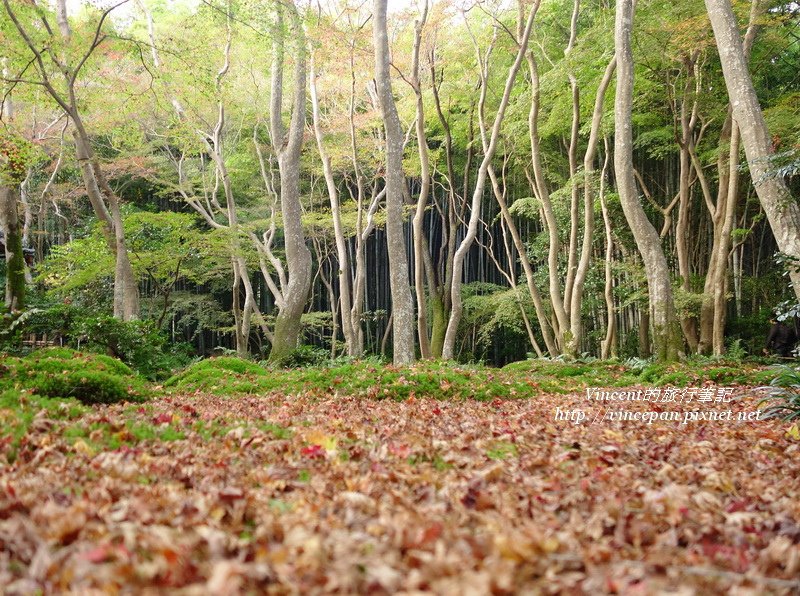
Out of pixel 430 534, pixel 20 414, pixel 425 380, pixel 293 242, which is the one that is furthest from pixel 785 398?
pixel 293 242

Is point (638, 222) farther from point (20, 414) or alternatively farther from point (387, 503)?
point (20, 414)

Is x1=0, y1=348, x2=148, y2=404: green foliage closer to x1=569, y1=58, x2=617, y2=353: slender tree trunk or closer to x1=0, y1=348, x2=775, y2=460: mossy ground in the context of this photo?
x1=0, y1=348, x2=775, y2=460: mossy ground

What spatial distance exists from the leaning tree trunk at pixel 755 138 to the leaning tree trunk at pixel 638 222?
143cm

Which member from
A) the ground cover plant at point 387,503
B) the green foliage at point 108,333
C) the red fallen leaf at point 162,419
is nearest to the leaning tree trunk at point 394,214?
the green foliage at point 108,333

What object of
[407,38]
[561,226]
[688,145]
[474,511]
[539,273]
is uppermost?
[407,38]

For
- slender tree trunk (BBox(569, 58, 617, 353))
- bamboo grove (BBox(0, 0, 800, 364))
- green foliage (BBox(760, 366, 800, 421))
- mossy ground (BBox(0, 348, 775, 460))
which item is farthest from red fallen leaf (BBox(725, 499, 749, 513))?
slender tree trunk (BBox(569, 58, 617, 353))

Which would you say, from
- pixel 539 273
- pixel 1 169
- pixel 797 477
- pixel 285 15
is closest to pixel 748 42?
pixel 539 273

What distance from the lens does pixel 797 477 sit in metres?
2.63

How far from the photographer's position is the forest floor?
1207mm

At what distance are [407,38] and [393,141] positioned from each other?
632 cm

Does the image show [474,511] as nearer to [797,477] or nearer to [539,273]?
[797,477]

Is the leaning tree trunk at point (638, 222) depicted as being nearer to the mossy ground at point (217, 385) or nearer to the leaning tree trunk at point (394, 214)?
the mossy ground at point (217, 385)

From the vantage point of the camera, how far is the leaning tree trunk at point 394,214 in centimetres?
846

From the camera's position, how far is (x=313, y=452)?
9.09 feet
